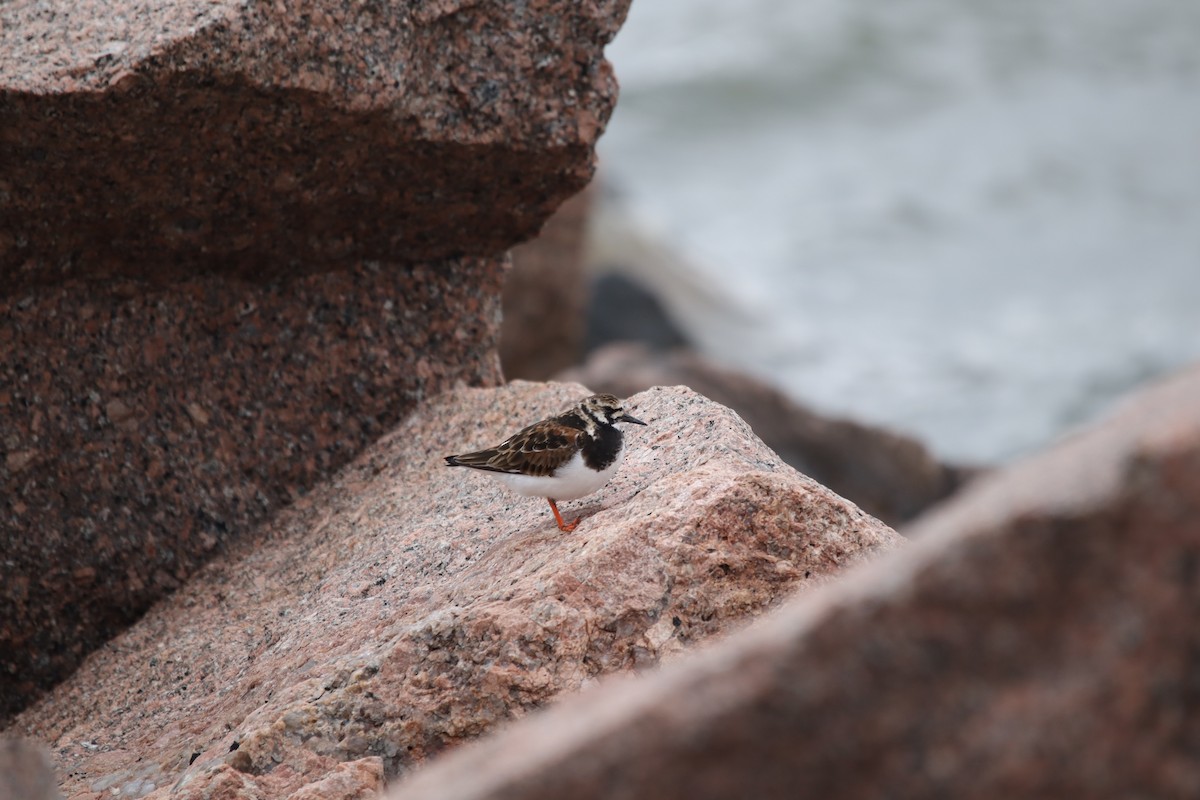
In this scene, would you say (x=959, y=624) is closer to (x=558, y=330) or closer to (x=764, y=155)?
(x=558, y=330)

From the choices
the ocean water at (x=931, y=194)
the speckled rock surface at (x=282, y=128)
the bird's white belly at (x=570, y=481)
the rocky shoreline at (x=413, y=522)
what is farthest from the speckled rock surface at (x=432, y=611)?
Result: the ocean water at (x=931, y=194)

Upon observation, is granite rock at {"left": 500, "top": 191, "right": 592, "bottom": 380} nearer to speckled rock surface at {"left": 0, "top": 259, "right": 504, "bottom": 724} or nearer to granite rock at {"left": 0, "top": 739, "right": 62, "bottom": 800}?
speckled rock surface at {"left": 0, "top": 259, "right": 504, "bottom": 724}

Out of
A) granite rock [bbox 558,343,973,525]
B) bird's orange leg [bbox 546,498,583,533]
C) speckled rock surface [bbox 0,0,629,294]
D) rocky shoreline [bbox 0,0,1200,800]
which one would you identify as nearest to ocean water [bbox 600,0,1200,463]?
granite rock [bbox 558,343,973,525]

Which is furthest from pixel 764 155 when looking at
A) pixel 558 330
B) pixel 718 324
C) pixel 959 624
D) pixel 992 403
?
pixel 959 624

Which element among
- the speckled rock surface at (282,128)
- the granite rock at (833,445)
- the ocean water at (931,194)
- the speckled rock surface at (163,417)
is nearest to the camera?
the speckled rock surface at (282,128)

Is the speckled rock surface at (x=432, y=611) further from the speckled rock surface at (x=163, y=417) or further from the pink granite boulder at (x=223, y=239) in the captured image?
the pink granite boulder at (x=223, y=239)
